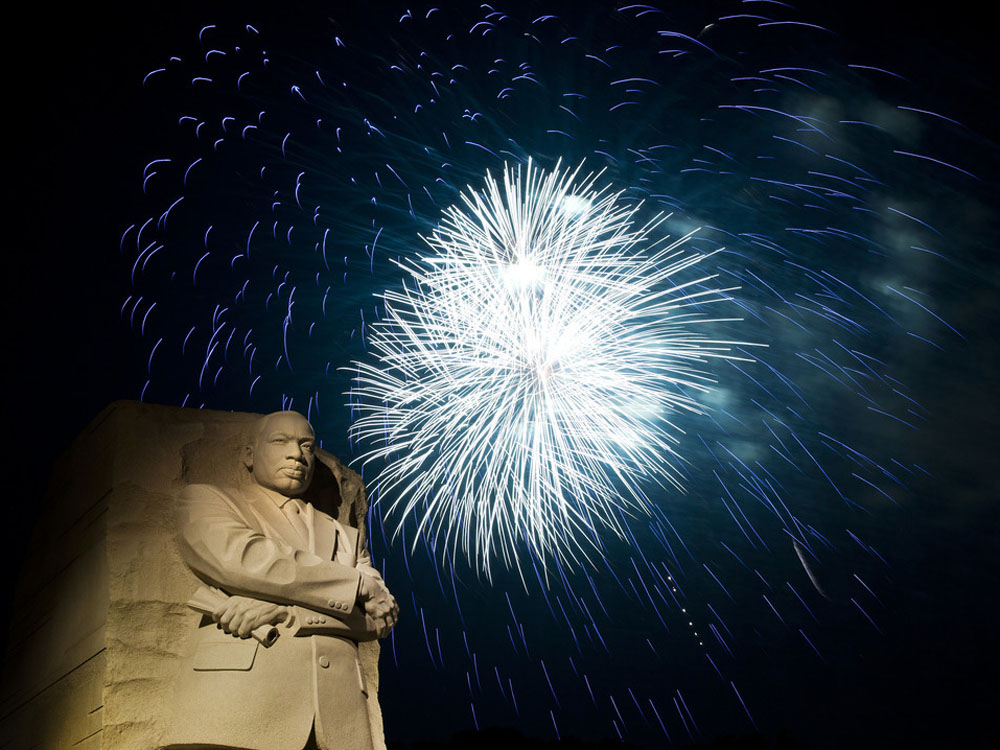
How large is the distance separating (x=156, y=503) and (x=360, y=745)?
205 cm

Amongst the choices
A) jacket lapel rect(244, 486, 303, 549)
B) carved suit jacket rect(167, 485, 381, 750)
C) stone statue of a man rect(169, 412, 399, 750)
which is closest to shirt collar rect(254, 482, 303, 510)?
jacket lapel rect(244, 486, 303, 549)

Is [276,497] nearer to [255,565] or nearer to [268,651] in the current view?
[255,565]

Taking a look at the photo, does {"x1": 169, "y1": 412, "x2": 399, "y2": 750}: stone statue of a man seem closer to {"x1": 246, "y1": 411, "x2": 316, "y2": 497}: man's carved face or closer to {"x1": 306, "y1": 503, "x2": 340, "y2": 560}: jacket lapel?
{"x1": 306, "y1": 503, "x2": 340, "y2": 560}: jacket lapel

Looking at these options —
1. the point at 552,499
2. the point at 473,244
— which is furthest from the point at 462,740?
the point at 473,244

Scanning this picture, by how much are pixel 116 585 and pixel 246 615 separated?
90 centimetres

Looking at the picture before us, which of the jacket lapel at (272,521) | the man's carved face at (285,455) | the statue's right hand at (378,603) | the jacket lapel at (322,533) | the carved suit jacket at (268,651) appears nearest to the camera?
the carved suit jacket at (268,651)

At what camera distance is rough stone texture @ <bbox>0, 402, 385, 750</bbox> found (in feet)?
17.7

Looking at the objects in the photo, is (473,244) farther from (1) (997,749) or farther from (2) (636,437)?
(1) (997,749)

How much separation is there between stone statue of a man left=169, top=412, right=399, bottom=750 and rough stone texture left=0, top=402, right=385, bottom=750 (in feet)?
0.83

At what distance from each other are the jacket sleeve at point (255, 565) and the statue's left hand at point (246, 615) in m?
0.05

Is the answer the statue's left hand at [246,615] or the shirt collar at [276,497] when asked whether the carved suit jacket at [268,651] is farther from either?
the shirt collar at [276,497]

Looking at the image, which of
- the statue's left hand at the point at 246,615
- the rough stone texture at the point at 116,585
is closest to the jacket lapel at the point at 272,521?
the rough stone texture at the point at 116,585

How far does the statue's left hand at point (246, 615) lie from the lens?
5.36m

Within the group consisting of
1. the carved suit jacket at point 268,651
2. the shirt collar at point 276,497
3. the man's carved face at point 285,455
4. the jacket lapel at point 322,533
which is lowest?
the carved suit jacket at point 268,651
